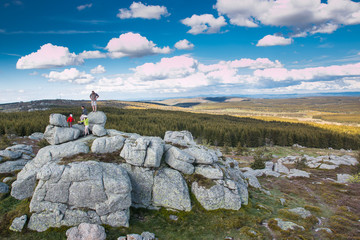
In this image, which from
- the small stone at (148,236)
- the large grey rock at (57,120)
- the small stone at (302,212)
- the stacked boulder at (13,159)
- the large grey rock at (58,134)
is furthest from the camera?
the stacked boulder at (13,159)

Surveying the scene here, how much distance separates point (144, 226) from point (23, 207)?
1663 centimetres

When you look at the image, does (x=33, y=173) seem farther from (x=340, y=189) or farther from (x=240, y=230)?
(x=340, y=189)

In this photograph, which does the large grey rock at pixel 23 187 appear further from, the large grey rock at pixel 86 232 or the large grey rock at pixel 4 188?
the large grey rock at pixel 86 232

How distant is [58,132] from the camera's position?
36.6m

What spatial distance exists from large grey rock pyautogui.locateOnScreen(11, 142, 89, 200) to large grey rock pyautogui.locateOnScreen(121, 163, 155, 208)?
9.16m

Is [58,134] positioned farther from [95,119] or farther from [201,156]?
[201,156]

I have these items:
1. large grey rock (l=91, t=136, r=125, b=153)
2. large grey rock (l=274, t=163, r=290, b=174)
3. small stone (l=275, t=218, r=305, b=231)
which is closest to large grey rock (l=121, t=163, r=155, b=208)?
large grey rock (l=91, t=136, r=125, b=153)

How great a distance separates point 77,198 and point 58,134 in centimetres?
1641

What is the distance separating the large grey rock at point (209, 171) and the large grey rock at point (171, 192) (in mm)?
3738

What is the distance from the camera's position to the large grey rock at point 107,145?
3312 centimetres

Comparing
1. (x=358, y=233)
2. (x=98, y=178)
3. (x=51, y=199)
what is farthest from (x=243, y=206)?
(x=51, y=199)

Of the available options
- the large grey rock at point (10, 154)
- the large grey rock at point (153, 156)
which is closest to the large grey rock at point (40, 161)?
the large grey rock at point (153, 156)

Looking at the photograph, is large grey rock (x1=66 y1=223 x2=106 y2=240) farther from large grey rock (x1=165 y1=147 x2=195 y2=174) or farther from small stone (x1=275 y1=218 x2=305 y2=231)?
small stone (x1=275 y1=218 x2=305 y2=231)

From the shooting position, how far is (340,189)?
4725cm
